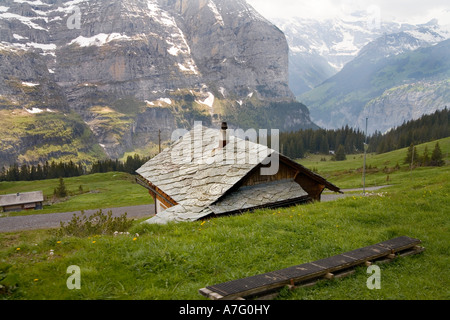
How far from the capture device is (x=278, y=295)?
7.80m

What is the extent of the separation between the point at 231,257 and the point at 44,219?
147 feet

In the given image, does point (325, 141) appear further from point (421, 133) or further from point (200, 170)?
point (200, 170)

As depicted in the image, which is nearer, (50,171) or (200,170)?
(200,170)

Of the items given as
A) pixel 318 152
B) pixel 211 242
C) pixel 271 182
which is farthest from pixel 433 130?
pixel 211 242

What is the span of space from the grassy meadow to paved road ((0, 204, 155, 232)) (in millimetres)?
31753

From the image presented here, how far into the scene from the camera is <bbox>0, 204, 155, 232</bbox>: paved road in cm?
4077

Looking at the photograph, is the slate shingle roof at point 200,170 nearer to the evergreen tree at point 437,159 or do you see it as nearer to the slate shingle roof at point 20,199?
the slate shingle roof at point 20,199

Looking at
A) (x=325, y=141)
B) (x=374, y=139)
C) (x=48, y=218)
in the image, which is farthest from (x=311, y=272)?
(x=374, y=139)

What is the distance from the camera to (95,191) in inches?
3155

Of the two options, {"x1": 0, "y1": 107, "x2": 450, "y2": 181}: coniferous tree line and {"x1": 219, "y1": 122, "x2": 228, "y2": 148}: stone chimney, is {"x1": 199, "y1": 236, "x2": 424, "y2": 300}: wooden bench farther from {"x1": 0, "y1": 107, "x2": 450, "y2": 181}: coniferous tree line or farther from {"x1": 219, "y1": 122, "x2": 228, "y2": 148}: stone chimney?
{"x1": 0, "y1": 107, "x2": 450, "y2": 181}: coniferous tree line
